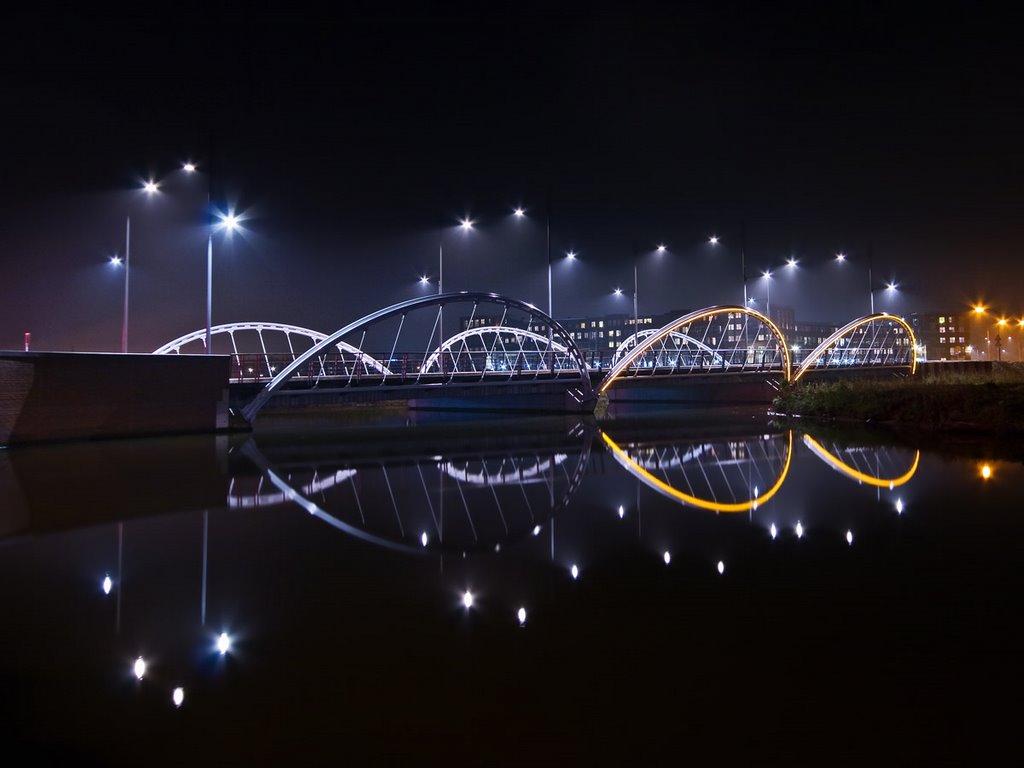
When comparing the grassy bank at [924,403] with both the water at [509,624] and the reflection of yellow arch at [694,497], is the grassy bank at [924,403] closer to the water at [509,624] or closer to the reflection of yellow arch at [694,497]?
the reflection of yellow arch at [694,497]

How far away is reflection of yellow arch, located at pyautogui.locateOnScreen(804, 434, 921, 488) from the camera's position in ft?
44.1

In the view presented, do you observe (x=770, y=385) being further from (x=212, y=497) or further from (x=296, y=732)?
(x=296, y=732)

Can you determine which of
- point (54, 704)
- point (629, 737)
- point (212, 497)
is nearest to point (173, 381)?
point (212, 497)

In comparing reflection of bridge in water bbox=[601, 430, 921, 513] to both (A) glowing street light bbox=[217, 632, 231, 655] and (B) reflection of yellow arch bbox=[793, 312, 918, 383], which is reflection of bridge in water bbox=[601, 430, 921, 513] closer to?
(A) glowing street light bbox=[217, 632, 231, 655]

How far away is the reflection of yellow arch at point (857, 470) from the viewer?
44.1 feet

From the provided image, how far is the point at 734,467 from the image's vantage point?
16.8m

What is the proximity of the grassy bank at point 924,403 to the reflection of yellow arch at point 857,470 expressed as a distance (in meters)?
7.49

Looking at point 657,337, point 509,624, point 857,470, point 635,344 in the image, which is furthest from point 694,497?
point 635,344

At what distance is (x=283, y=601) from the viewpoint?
6.27m

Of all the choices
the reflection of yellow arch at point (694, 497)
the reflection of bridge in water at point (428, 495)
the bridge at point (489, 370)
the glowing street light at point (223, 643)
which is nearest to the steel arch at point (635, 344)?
the bridge at point (489, 370)

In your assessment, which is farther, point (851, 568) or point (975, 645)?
point (851, 568)

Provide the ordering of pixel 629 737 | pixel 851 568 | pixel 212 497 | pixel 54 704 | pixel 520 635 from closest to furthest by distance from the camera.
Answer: pixel 629 737 < pixel 54 704 < pixel 520 635 < pixel 851 568 < pixel 212 497

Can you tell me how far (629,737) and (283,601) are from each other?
3623 millimetres

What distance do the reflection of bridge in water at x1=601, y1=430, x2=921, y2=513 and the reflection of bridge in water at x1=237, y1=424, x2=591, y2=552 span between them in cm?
181
